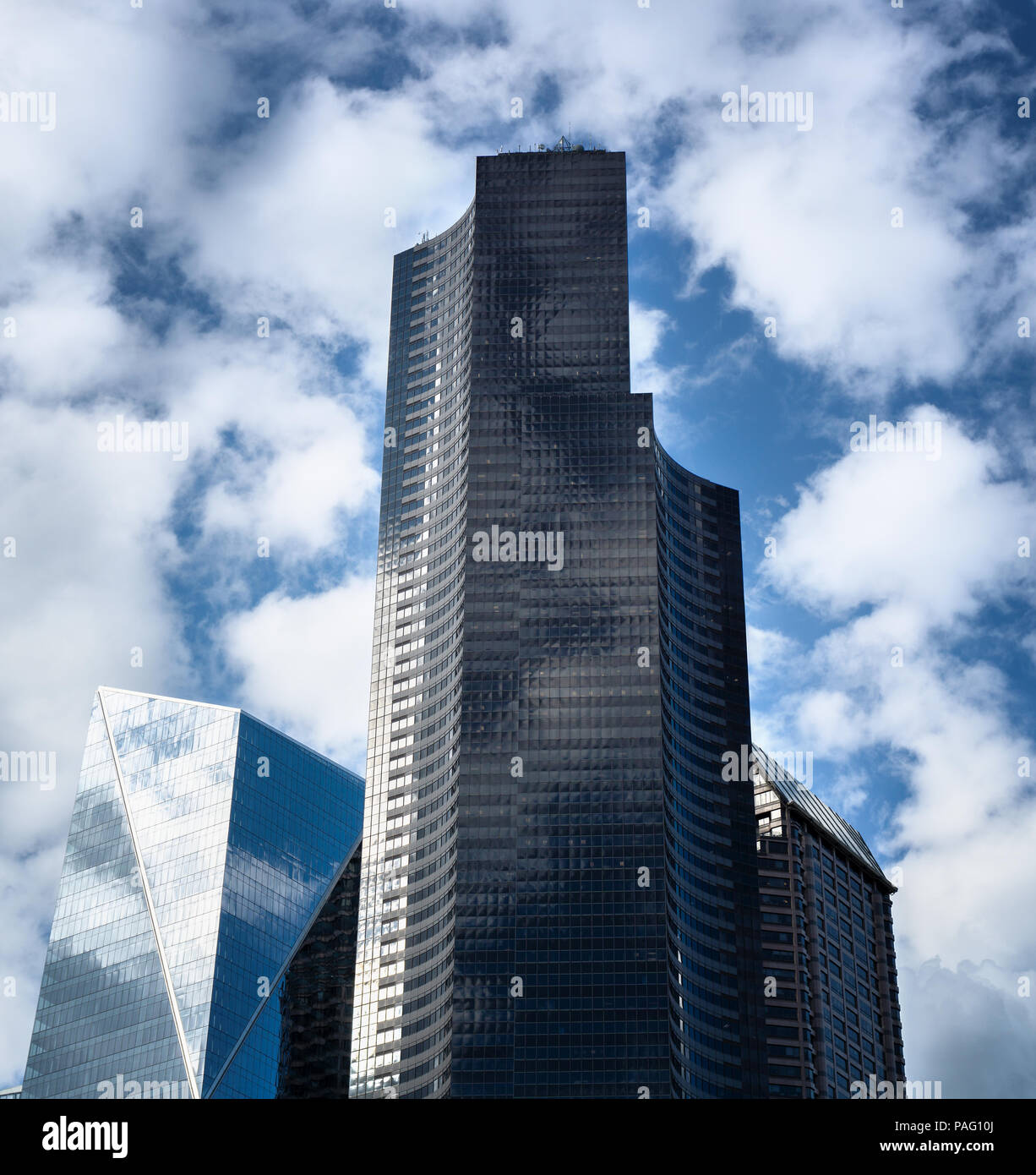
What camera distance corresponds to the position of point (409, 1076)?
7643 inches
